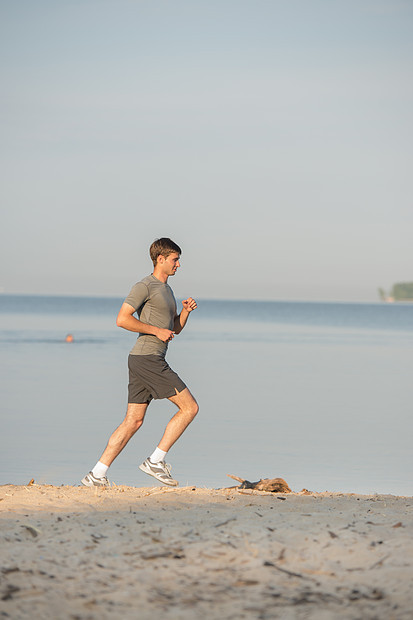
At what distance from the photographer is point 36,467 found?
9867 mm

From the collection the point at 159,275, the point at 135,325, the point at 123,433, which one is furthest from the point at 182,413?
the point at 159,275

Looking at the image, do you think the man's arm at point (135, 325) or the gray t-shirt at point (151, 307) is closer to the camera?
the man's arm at point (135, 325)

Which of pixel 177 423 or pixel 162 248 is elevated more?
pixel 162 248

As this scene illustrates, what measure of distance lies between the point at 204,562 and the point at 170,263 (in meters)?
3.27

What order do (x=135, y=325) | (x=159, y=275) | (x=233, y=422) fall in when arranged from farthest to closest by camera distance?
(x=233, y=422) < (x=159, y=275) < (x=135, y=325)

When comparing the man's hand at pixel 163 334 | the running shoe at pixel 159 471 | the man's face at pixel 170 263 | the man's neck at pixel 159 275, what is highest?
the man's face at pixel 170 263

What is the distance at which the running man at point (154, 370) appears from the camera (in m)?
7.15

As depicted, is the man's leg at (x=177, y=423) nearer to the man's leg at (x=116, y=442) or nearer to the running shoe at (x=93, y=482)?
the man's leg at (x=116, y=442)

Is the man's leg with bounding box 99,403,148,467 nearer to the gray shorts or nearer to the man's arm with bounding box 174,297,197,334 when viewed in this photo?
the gray shorts

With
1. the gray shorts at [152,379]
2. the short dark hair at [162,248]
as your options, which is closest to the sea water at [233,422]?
the gray shorts at [152,379]

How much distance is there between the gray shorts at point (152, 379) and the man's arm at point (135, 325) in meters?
0.21

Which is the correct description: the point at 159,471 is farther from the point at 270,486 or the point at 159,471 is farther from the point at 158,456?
the point at 270,486

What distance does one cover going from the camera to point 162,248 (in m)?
7.35

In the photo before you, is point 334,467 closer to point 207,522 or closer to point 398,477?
point 398,477
